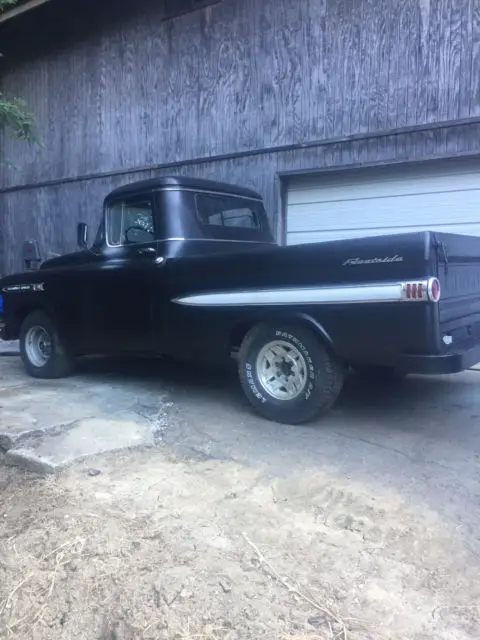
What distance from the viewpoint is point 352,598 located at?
2709mm

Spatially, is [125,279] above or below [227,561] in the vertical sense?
above

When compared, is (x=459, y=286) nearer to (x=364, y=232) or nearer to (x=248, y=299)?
(x=248, y=299)

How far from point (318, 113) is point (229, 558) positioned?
285 inches

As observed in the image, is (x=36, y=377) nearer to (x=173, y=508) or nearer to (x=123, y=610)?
(x=173, y=508)

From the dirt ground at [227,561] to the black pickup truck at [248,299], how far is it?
→ 110 centimetres

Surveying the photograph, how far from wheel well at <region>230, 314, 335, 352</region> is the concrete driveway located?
2.15 feet

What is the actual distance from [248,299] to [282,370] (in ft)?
2.14

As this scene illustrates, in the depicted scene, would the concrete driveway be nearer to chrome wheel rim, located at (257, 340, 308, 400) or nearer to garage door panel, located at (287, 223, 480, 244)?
chrome wheel rim, located at (257, 340, 308, 400)

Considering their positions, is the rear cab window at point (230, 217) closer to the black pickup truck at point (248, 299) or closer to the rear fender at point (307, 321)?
the black pickup truck at point (248, 299)

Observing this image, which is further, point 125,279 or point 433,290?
point 125,279

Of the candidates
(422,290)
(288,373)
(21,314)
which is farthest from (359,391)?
(21,314)

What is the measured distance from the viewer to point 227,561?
3018 millimetres

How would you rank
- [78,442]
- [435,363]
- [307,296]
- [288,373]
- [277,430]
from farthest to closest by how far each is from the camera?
1. [288,373]
2. [277,430]
3. [307,296]
4. [78,442]
5. [435,363]

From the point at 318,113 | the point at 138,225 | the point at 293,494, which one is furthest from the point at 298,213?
the point at 293,494
